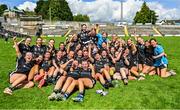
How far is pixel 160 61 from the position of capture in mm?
14141

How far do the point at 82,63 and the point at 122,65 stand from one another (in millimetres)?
2124

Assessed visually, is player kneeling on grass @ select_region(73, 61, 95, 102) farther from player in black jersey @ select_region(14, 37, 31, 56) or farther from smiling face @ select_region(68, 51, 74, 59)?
player in black jersey @ select_region(14, 37, 31, 56)

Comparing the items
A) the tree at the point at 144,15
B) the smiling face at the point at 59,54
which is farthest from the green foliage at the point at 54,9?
the smiling face at the point at 59,54

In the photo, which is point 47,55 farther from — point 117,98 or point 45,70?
point 117,98

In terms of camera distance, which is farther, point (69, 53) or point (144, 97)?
point (69, 53)

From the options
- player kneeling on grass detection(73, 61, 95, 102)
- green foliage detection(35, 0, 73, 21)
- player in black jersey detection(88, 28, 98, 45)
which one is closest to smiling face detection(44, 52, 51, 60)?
player kneeling on grass detection(73, 61, 95, 102)

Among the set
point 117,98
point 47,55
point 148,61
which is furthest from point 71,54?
point 148,61

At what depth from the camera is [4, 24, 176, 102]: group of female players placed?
11703mm

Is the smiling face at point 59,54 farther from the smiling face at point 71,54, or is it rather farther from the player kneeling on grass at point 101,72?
the player kneeling on grass at point 101,72

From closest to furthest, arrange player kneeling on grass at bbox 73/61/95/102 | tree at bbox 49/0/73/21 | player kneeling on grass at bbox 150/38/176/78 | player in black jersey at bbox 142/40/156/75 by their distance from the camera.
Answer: player kneeling on grass at bbox 73/61/95/102 → player kneeling on grass at bbox 150/38/176/78 → player in black jersey at bbox 142/40/156/75 → tree at bbox 49/0/73/21

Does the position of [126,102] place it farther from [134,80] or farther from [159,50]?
[159,50]

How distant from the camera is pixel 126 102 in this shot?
35.3 feet

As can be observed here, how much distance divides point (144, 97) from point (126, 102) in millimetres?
752

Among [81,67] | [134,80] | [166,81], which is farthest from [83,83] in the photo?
[166,81]
